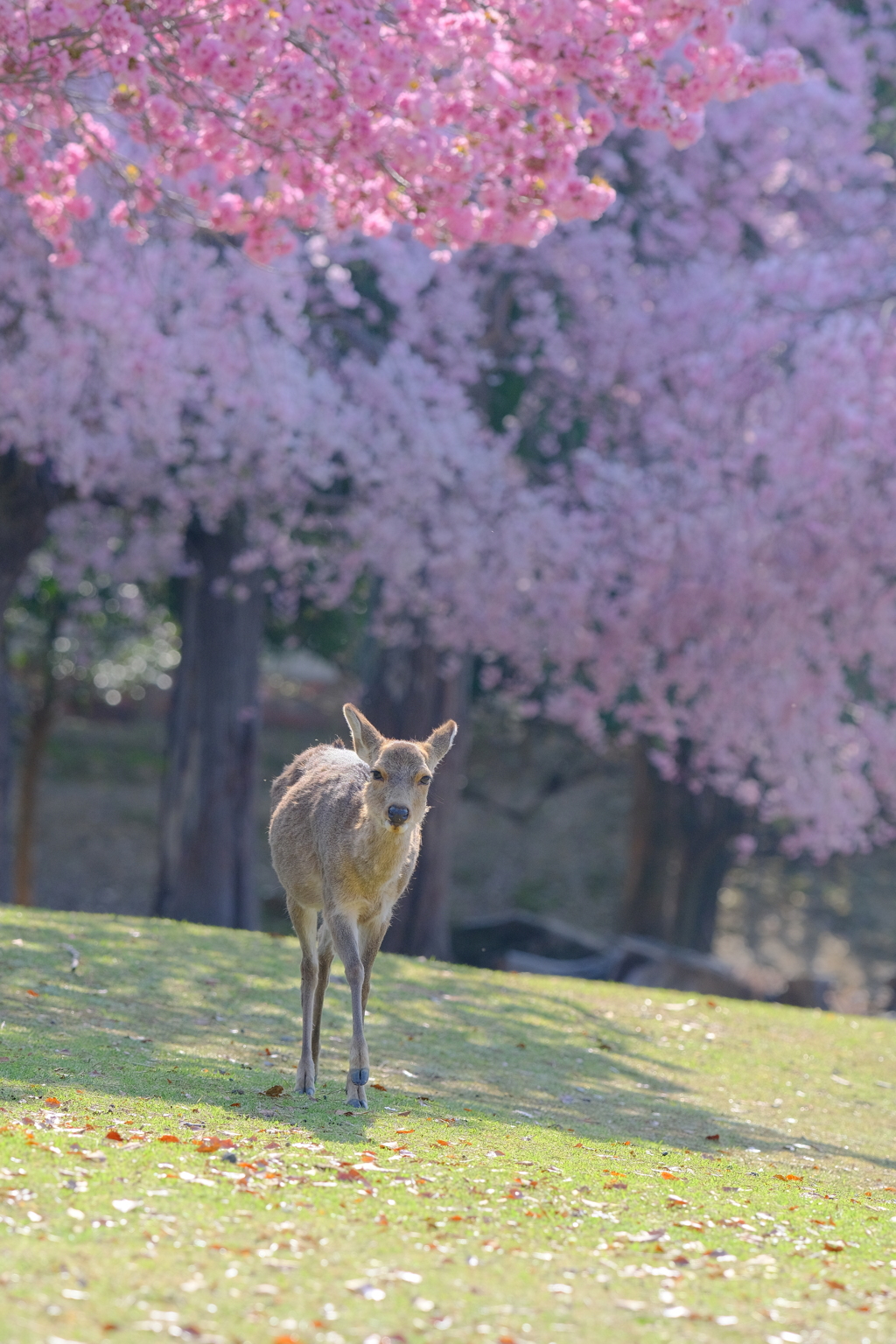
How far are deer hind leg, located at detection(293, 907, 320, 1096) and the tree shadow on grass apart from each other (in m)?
0.11

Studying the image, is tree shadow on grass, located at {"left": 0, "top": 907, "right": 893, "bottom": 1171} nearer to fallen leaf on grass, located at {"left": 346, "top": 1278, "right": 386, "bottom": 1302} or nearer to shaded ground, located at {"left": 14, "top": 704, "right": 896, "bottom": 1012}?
fallen leaf on grass, located at {"left": 346, "top": 1278, "right": 386, "bottom": 1302}

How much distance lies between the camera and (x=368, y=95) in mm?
10336

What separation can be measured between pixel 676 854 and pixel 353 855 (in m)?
18.9

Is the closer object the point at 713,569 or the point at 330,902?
the point at 330,902

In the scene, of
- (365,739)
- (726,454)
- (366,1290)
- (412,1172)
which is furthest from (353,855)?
(726,454)

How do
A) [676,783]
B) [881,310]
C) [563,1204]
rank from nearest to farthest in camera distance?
1. [563,1204]
2. [881,310]
3. [676,783]

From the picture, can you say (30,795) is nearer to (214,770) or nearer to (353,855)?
Answer: (214,770)

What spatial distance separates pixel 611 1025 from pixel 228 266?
10.7 m

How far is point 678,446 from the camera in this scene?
66.8 ft

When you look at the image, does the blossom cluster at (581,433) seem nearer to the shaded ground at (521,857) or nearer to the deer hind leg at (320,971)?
the shaded ground at (521,857)

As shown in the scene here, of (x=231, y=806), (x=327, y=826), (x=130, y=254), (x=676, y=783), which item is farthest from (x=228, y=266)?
(x=327, y=826)

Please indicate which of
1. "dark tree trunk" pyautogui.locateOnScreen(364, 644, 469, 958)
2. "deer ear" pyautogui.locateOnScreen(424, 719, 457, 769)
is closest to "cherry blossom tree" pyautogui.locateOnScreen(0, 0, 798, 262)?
"deer ear" pyautogui.locateOnScreen(424, 719, 457, 769)

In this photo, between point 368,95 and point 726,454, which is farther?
point 726,454

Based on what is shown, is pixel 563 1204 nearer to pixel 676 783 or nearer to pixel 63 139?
pixel 63 139
